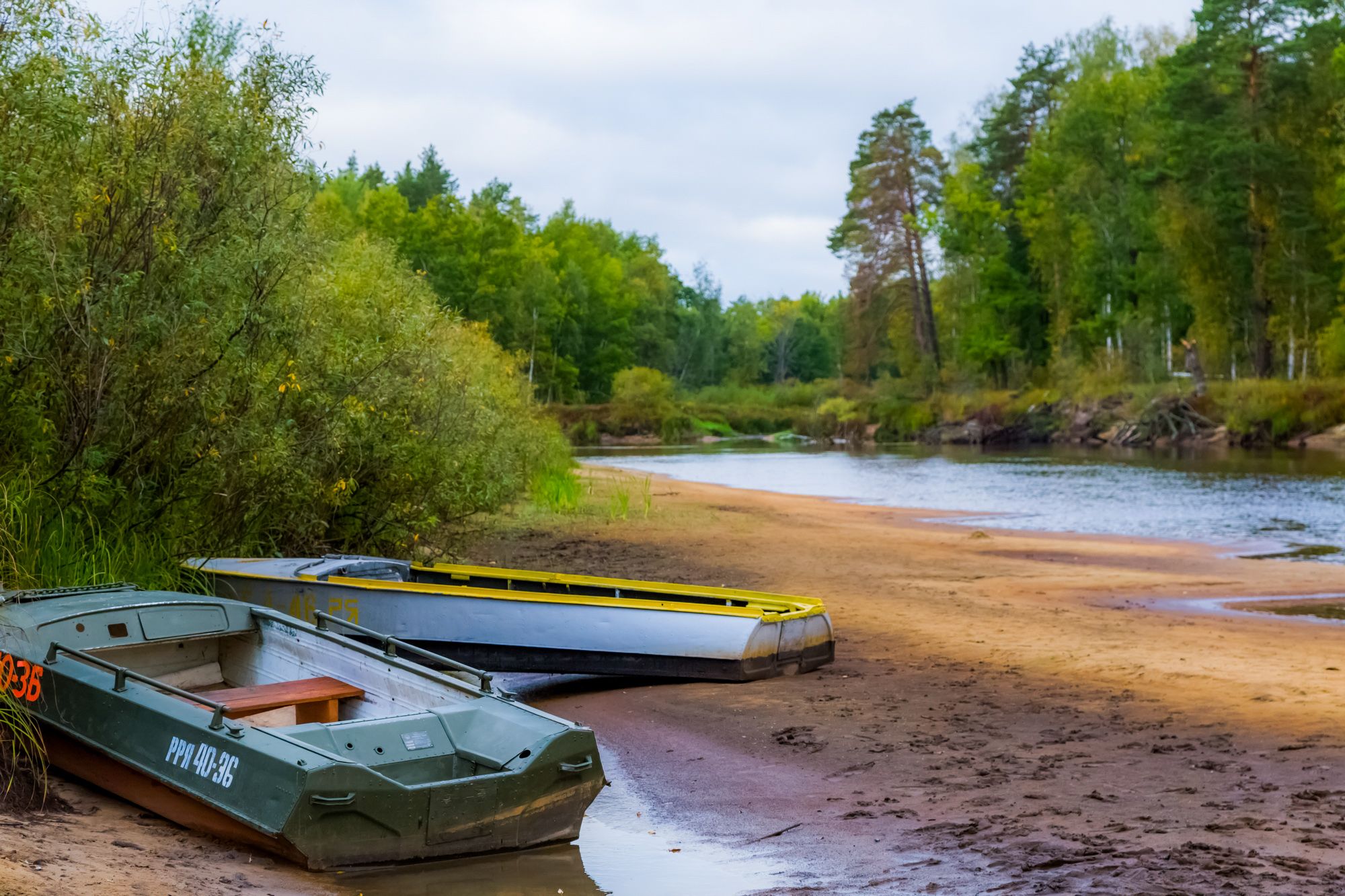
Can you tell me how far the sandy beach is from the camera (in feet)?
18.2

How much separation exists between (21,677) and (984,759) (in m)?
5.33

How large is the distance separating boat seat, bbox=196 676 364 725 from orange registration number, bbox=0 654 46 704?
0.83m

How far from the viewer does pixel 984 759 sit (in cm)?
760

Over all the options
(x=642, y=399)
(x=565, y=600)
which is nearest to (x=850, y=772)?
(x=565, y=600)

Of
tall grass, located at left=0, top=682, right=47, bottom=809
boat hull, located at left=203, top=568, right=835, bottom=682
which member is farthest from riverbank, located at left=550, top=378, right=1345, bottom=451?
tall grass, located at left=0, top=682, right=47, bottom=809

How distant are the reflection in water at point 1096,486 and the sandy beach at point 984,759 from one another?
28.3 ft

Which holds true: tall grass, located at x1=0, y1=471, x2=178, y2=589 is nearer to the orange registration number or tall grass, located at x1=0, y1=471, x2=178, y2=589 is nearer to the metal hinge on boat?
the orange registration number

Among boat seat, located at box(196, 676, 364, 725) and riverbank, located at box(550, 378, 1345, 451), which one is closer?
boat seat, located at box(196, 676, 364, 725)

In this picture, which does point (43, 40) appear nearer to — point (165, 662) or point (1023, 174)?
point (165, 662)

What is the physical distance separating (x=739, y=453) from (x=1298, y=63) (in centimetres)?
2818

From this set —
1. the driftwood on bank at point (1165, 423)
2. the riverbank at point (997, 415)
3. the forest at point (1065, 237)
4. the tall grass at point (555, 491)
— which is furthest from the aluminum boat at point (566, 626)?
the driftwood on bank at point (1165, 423)

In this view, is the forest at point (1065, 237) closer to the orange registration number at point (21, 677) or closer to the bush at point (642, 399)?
the bush at point (642, 399)

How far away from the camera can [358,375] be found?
12.6m

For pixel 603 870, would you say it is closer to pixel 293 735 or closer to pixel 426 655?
pixel 293 735
